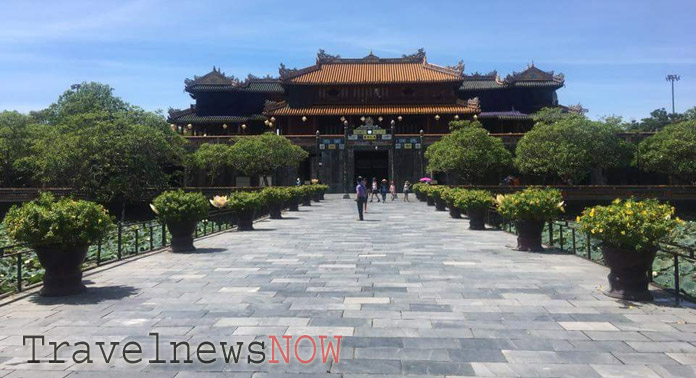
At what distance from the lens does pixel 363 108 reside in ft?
170

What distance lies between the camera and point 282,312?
6.98m

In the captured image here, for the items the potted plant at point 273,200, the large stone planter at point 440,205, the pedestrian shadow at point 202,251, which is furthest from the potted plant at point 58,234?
the large stone planter at point 440,205

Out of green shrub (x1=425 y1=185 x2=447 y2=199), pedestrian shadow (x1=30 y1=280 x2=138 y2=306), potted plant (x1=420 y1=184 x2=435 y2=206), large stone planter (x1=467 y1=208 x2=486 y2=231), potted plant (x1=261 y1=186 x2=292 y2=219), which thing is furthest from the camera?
potted plant (x1=420 y1=184 x2=435 y2=206)

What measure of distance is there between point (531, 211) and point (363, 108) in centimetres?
4075

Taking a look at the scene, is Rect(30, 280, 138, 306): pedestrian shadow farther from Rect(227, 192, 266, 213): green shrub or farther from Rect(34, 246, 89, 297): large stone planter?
Rect(227, 192, 266, 213): green shrub

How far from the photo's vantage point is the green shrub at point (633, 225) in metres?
7.23

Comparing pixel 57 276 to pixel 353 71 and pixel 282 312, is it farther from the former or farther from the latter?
pixel 353 71

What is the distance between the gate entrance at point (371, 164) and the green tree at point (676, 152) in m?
23.6

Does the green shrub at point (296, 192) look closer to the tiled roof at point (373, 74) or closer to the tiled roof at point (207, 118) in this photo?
the tiled roof at point (373, 74)

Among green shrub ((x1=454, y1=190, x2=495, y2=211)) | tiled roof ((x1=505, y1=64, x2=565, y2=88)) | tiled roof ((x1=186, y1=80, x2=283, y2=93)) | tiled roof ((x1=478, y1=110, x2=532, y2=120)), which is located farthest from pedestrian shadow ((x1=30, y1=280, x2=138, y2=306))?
tiled roof ((x1=505, y1=64, x2=565, y2=88))

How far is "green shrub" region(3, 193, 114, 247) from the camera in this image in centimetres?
784

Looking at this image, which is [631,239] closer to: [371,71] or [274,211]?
[274,211]

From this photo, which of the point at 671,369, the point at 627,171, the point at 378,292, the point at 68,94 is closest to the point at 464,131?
the point at 627,171

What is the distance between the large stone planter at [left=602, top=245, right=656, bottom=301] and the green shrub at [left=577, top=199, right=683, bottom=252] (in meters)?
0.11
